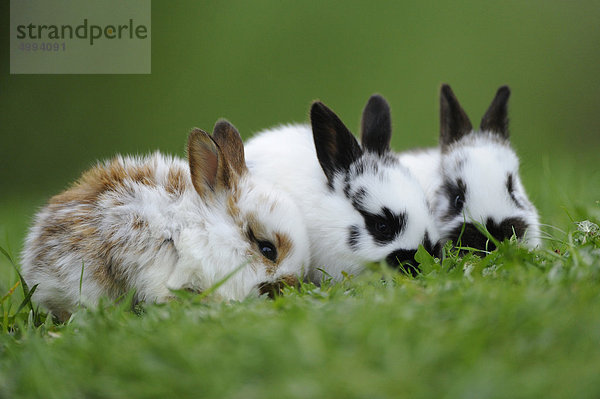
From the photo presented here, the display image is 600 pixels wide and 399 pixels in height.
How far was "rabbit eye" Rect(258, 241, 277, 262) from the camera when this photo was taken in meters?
3.21

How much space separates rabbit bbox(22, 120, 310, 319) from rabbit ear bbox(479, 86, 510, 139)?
6.11 feet

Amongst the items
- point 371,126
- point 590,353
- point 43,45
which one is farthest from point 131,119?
point 590,353

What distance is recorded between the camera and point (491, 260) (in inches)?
113

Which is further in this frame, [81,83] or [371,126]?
[81,83]

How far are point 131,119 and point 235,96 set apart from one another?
158 centimetres

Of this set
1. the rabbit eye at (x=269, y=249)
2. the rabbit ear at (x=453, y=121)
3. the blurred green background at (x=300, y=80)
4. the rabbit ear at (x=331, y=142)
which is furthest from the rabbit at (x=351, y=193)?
the blurred green background at (x=300, y=80)

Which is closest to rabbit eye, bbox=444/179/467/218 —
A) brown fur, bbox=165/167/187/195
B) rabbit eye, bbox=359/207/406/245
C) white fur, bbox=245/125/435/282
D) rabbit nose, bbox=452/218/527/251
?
rabbit nose, bbox=452/218/527/251

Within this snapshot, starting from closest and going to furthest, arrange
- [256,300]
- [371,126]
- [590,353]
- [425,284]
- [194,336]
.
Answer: [590,353]
[194,336]
[425,284]
[256,300]
[371,126]

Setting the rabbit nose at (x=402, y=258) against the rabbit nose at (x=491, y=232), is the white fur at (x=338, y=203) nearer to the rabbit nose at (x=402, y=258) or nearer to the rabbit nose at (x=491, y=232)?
the rabbit nose at (x=402, y=258)

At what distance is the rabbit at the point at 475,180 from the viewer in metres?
3.73

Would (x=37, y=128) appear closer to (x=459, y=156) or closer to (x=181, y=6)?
(x=181, y=6)

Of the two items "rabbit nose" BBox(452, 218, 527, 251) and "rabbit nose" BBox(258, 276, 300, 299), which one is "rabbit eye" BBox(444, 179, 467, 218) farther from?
"rabbit nose" BBox(258, 276, 300, 299)

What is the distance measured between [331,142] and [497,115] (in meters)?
1.58

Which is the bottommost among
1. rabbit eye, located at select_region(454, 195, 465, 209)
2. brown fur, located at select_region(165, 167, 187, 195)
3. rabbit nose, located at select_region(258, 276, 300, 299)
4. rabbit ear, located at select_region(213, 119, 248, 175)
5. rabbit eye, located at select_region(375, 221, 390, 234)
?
rabbit nose, located at select_region(258, 276, 300, 299)
